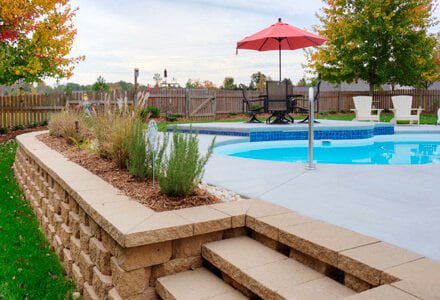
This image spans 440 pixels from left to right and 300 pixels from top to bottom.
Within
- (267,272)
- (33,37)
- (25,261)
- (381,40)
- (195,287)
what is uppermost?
(381,40)

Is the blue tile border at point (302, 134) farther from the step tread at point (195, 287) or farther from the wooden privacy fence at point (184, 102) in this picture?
the step tread at point (195, 287)

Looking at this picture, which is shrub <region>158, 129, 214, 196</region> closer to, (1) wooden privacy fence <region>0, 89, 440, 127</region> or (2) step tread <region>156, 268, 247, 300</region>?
(2) step tread <region>156, 268, 247, 300</region>

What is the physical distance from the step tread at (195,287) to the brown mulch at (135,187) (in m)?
0.55

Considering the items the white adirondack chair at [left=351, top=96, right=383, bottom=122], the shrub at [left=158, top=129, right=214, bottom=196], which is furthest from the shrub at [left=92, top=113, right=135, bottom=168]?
the white adirondack chair at [left=351, top=96, right=383, bottom=122]

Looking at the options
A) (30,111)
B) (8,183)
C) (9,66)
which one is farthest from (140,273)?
(30,111)

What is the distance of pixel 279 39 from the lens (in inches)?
457

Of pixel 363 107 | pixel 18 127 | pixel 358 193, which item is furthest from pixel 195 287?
pixel 18 127

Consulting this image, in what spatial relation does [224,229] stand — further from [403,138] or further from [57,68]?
[57,68]

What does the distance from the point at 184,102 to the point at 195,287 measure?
51.5 ft

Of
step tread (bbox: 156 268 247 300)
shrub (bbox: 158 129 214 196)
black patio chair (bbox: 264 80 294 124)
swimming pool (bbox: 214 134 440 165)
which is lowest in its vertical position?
step tread (bbox: 156 268 247 300)

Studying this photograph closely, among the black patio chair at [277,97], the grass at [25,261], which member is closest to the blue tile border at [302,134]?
the black patio chair at [277,97]

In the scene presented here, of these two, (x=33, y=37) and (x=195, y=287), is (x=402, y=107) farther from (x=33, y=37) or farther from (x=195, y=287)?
(x=195, y=287)

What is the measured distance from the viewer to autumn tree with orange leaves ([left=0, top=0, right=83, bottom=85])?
35.9 feet

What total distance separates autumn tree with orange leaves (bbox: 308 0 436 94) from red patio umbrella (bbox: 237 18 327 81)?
Answer: 761cm
